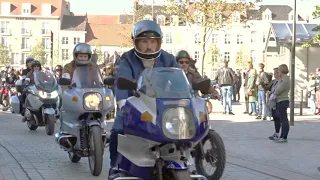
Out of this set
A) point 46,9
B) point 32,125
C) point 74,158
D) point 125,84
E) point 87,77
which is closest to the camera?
point 125,84

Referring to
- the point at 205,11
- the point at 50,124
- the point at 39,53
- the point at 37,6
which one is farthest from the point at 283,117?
the point at 37,6

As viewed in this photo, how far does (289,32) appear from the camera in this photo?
26.4 m

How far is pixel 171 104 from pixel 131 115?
379 millimetres

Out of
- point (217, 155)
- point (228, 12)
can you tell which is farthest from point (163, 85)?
point (228, 12)

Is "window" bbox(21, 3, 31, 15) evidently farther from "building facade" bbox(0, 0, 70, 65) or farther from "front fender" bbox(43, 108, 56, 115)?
"front fender" bbox(43, 108, 56, 115)

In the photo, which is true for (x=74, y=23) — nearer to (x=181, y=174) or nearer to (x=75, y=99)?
(x=75, y=99)

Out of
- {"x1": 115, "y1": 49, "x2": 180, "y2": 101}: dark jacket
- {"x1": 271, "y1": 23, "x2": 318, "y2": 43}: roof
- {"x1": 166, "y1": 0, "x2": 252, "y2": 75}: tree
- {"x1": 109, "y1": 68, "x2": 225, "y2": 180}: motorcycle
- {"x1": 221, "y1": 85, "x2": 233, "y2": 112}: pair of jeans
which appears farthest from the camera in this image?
{"x1": 166, "y1": 0, "x2": 252, "y2": 75}: tree

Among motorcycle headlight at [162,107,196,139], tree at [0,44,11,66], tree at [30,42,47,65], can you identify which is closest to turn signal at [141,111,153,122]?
motorcycle headlight at [162,107,196,139]

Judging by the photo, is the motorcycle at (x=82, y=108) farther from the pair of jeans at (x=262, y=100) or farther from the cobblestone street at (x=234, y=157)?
the pair of jeans at (x=262, y=100)

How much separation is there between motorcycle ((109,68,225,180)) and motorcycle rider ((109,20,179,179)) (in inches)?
9.4

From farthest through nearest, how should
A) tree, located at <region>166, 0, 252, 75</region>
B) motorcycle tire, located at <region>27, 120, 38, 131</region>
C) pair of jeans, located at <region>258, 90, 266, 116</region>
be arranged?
1. tree, located at <region>166, 0, 252, 75</region>
2. pair of jeans, located at <region>258, 90, 266, 116</region>
3. motorcycle tire, located at <region>27, 120, 38, 131</region>

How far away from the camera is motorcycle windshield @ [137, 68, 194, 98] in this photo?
502cm

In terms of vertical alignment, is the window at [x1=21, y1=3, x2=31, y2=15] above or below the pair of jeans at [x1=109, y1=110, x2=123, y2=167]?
above

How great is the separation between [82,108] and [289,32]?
19.1 m
